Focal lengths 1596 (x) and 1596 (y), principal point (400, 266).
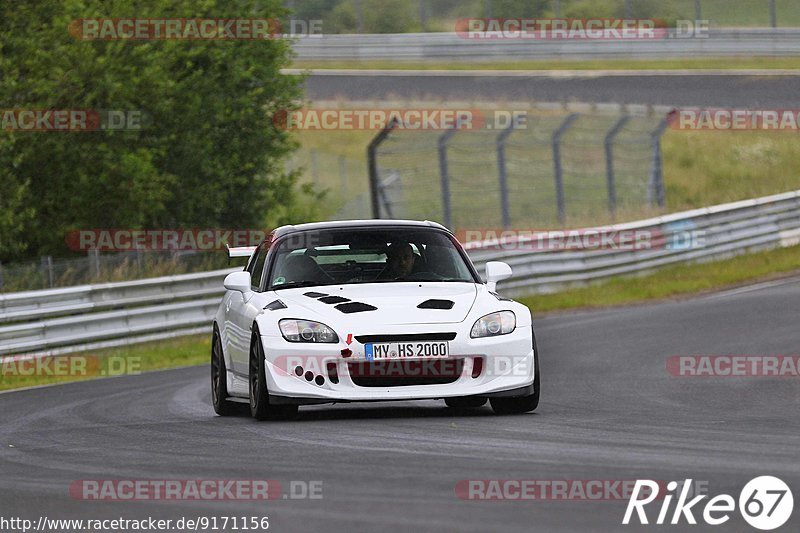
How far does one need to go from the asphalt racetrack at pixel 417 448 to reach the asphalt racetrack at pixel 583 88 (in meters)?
23.8

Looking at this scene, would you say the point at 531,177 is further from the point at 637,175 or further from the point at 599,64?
the point at 599,64

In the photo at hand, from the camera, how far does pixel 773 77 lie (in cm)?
3891

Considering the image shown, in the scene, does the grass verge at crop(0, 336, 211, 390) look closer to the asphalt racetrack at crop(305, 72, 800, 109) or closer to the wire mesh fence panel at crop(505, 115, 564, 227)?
the wire mesh fence panel at crop(505, 115, 564, 227)

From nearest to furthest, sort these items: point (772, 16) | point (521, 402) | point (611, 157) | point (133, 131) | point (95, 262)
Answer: point (521, 402), point (95, 262), point (133, 131), point (611, 157), point (772, 16)

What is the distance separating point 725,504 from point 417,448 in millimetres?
2359

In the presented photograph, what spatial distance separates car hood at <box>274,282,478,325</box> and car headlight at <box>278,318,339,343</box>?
0.33ft

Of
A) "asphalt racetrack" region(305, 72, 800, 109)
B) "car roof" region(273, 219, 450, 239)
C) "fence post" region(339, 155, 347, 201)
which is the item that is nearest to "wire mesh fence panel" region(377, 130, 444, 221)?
"fence post" region(339, 155, 347, 201)

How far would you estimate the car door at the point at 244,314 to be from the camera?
1064cm

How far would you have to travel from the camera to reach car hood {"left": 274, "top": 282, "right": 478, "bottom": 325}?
9.91 meters

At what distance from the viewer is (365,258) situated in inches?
438

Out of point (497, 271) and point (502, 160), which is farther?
point (502, 160)

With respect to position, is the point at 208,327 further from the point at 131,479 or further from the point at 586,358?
the point at 131,479

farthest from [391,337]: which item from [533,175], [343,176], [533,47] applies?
[533,47]

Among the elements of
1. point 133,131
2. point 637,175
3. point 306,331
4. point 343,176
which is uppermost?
point 133,131
